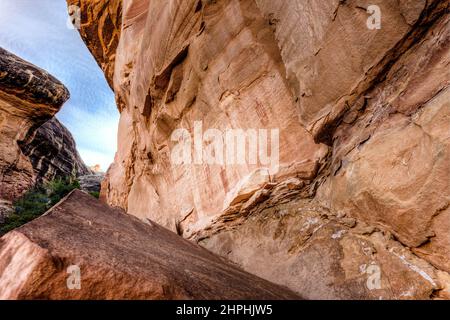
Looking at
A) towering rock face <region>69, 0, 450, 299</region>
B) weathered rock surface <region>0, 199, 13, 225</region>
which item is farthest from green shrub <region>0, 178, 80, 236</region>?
towering rock face <region>69, 0, 450, 299</region>

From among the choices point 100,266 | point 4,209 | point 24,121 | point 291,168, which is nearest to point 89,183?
point 4,209

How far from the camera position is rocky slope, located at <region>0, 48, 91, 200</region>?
21984mm

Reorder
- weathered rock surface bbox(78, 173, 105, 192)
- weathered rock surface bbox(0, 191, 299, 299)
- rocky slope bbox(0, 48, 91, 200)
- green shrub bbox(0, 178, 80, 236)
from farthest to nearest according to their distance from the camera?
weathered rock surface bbox(78, 173, 105, 192) < rocky slope bbox(0, 48, 91, 200) < green shrub bbox(0, 178, 80, 236) < weathered rock surface bbox(0, 191, 299, 299)

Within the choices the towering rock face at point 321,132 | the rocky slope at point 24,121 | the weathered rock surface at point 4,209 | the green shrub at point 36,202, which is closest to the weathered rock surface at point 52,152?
the rocky slope at point 24,121

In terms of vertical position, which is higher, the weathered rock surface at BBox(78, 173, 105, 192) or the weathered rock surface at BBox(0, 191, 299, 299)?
the weathered rock surface at BBox(78, 173, 105, 192)

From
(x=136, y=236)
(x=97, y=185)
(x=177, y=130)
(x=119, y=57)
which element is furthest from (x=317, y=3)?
(x=97, y=185)

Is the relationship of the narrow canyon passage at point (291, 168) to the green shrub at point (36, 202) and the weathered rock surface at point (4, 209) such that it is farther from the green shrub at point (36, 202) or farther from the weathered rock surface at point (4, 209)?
the weathered rock surface at point (4, 209)

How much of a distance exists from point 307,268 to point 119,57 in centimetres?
1238

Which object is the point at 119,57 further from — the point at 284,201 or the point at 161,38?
the point at 284,201

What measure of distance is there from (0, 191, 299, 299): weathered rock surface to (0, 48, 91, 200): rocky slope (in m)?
22.7

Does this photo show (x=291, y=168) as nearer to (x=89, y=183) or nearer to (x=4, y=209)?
(x=4, y=209)

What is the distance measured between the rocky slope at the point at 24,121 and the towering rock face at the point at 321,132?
60.3 ft

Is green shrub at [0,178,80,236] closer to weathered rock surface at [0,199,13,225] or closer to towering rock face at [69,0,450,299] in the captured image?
weathered rock surface at [0,199,13,225]

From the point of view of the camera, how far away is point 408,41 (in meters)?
4.01
